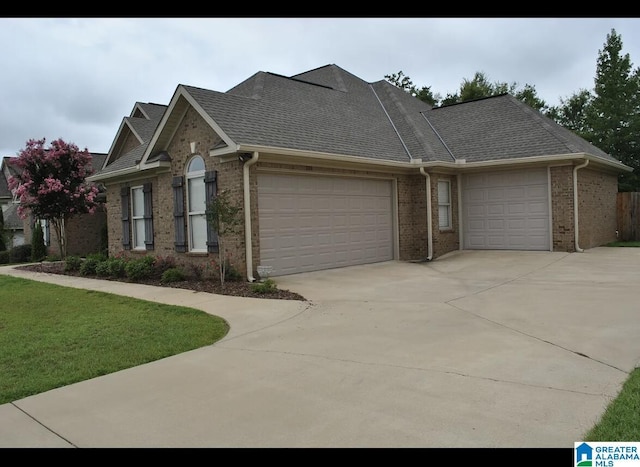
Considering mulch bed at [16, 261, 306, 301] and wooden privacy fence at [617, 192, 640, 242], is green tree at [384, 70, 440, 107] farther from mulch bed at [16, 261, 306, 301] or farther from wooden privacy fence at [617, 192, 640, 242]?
mulch bed at [16, 261, 306, 301]

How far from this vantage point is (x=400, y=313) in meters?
8.09

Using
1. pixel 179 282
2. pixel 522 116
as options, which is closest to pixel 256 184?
pixel 179 282

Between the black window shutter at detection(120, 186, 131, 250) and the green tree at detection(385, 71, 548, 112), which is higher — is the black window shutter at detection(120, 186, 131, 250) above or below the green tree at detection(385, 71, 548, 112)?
below

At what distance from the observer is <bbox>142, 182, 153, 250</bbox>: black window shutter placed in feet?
48.6

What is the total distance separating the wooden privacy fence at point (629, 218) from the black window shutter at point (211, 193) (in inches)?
622

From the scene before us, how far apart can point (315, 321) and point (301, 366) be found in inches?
89.6

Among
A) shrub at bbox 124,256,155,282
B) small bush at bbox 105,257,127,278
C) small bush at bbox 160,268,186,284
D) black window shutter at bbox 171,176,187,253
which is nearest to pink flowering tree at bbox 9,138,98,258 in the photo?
Answer: small bush at bbox 105,257,127,278

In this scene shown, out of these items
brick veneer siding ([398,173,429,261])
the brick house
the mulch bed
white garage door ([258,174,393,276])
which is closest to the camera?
the mulch bed

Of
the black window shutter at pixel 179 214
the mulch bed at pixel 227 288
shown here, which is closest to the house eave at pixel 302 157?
the black window shutter at pixel 179 214

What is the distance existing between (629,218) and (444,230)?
27.8 feet

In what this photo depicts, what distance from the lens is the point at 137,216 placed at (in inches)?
619

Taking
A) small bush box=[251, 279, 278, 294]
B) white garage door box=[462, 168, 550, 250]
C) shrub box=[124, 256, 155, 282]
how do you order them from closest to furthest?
small bush box=[251, 279, 278, 294] < shrub box=[124, 256, 155, 282] < white garage door box=[462, 168, 550, 250]

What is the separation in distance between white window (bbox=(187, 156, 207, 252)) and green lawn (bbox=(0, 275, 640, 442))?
278cm

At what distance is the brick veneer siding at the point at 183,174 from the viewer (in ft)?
38.6
